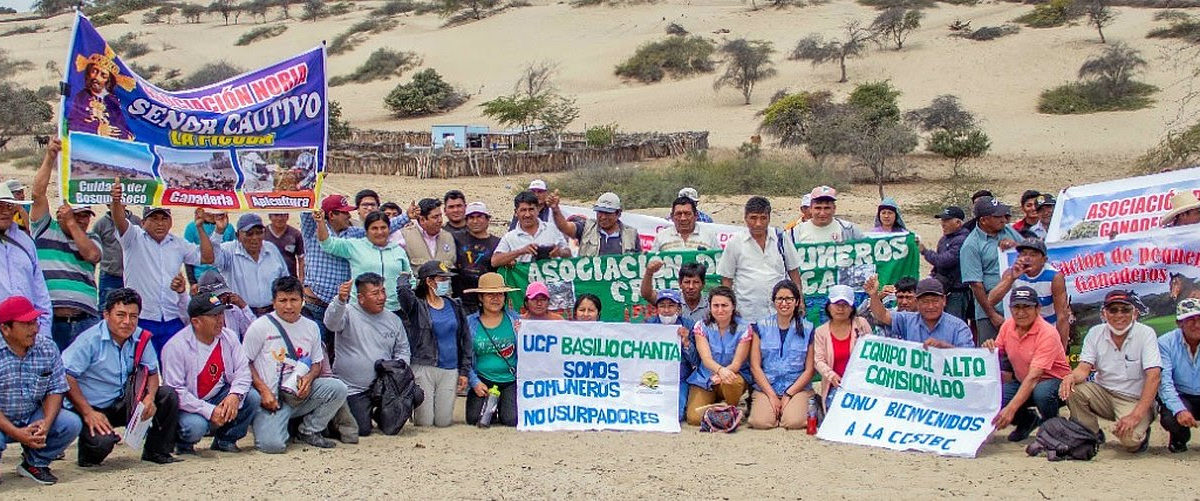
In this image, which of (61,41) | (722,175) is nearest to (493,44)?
(61,41)

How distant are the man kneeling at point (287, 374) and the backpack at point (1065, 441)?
14.6ft

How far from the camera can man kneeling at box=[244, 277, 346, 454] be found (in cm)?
772

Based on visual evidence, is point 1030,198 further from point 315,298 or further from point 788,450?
point 315,298

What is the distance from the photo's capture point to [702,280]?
8836 mm

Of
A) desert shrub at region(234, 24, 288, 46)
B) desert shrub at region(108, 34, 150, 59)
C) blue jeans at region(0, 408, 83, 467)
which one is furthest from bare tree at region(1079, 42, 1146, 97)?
desert shrub at region(108, 34, 150, 59)

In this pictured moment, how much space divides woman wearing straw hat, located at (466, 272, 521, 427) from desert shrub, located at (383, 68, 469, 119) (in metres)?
42.1

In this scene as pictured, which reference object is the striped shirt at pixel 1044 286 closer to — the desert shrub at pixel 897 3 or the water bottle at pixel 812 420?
Answer: the water bottle at pixel 812 420

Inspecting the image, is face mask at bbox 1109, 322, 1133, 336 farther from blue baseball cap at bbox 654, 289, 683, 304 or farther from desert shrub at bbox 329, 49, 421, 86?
desert shrub at bbox 329, 49, 421, 86

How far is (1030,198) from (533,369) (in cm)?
415

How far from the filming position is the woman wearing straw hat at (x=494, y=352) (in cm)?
870

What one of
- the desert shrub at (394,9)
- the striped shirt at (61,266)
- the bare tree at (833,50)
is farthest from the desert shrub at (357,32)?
the striped shirt at (61,266)

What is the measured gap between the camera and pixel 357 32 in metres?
74.2

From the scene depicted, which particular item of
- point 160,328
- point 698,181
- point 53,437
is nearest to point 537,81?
point 698,181

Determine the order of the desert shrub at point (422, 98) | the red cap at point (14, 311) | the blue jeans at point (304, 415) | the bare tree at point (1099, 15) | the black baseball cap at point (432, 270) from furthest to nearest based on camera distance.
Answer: the desert shrub at point (422, 98) < the bare tree at point (1099, 15) < the black baseball cap at point (432, 270) < the blue jeans at point (304, 415) < the red cap at point (14, 311)
